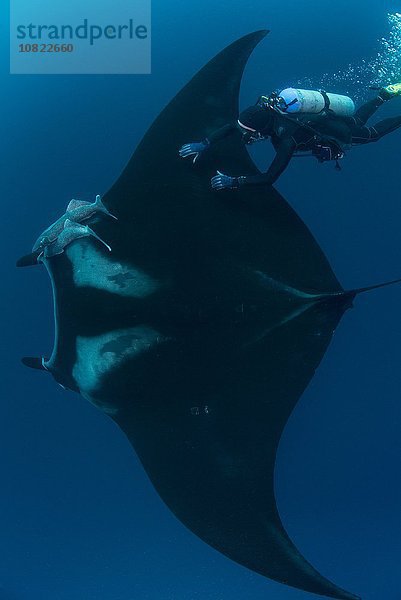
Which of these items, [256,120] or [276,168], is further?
[256,120]

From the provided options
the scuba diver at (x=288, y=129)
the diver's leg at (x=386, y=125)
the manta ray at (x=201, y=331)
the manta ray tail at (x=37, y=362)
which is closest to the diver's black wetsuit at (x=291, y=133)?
the scuba diver at (x=288, y=129)

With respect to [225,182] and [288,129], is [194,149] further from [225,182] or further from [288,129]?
[288,129]

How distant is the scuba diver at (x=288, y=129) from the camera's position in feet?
11.5

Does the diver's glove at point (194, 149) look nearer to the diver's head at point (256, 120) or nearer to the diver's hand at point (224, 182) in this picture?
the diver's hand at point (224, 182)

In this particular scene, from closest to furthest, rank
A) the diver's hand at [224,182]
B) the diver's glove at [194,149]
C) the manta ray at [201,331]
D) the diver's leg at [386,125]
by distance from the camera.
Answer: the manta ray at [201,331], the diver's hand at [224,182], the diver's glove at [194,149], the diver's leg at [386,125]

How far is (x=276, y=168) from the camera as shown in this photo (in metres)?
3.53

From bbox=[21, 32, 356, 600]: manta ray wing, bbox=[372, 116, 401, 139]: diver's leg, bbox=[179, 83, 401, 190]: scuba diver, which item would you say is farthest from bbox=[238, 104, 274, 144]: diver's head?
bbox=[372, 116, 401, 139]: diver's leg

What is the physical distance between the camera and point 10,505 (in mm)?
6586

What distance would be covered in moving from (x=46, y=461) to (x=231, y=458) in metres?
3.91

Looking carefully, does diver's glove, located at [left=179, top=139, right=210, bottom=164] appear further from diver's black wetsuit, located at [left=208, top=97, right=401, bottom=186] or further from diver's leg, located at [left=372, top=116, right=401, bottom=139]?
diver's leg, located at [left=372, top=116, right=401, bottom=139]

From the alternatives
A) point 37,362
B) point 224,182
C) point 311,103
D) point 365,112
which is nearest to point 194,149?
point 224,182

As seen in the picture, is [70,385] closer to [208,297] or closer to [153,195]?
[208,297]

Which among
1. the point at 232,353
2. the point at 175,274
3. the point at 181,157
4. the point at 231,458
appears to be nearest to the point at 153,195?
the point at 181,157

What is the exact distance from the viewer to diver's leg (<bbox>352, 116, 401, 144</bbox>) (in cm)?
459
